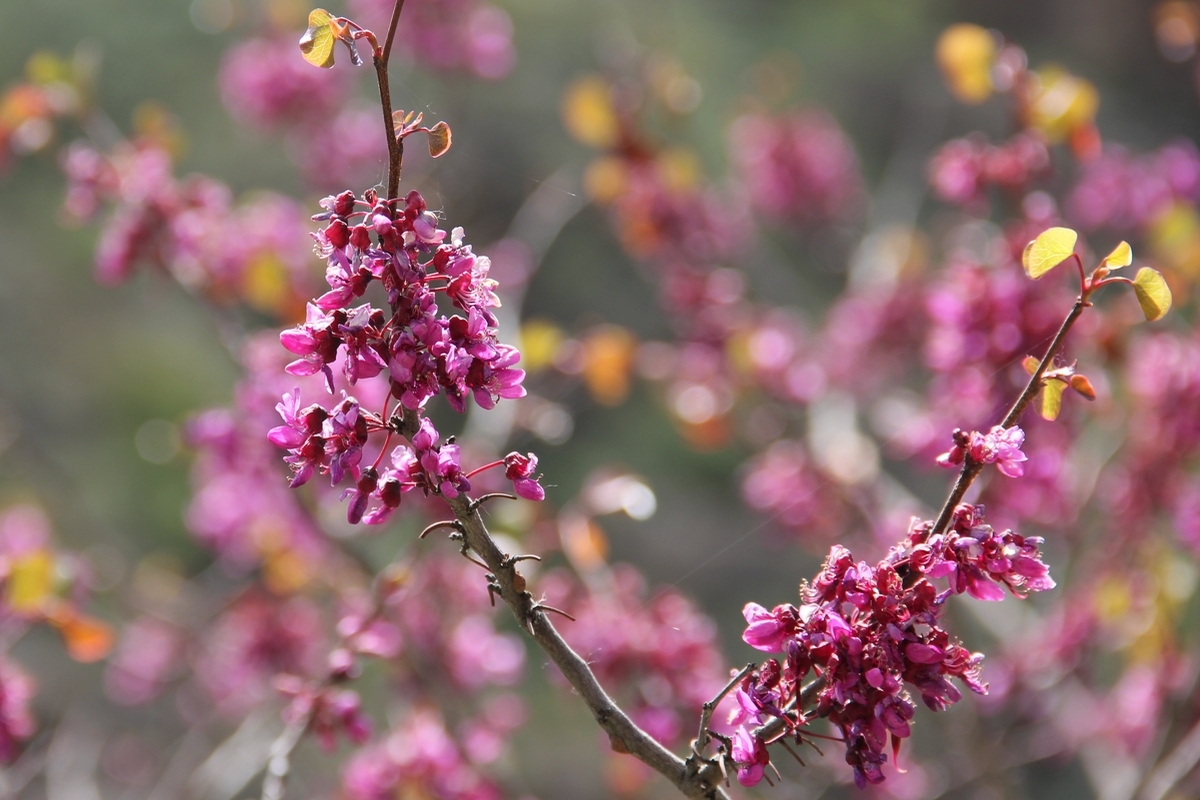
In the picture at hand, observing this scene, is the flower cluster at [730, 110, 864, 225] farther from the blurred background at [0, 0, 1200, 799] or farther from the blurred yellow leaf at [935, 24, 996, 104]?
the blurred yellow leaf at [935, 24, 996, 104]

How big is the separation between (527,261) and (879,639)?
2.63 m

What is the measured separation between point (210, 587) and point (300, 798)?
3.95 ft

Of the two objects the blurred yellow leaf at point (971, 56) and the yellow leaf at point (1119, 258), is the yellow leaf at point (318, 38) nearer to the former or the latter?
the yellow leaf at point (1119, 258)

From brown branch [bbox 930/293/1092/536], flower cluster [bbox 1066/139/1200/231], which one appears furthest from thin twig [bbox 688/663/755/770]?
flower cluster [bbox 1066/139/1200/231]

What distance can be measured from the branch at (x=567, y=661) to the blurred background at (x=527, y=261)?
6.95 feet

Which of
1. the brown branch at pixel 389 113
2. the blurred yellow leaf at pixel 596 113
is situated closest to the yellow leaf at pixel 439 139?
the brown branch at pixel 389 113

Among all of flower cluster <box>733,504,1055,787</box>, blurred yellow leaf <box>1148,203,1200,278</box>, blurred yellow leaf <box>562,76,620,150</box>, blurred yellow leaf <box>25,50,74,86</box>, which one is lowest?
blurred yellow leaf <box>25,50,74,86</box>

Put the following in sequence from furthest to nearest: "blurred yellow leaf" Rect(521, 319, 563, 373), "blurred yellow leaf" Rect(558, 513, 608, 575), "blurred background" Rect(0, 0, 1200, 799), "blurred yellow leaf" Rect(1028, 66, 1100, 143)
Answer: "blurred background" Rect(0, 0, 1200, 799) → "blurred yellow leaf" Rect(521, 319, 563, 373) → "blurred yellow leaf" Rect(558, 513, 608, 575) → "blurred yellow leaf" Rect(1028, 66, 1100, 143)

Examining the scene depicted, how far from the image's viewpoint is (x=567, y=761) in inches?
165

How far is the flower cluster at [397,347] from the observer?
879 mm

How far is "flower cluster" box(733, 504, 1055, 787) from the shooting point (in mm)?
919

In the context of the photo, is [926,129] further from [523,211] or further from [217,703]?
[217,703]

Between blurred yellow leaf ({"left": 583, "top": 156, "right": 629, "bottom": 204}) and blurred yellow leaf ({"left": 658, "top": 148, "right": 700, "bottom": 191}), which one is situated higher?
blurred yellow leaf ({"left": 658, "top": 148, "right": 700, "bottom": 191})

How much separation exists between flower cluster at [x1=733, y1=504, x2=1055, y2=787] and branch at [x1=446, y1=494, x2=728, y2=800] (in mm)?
61
